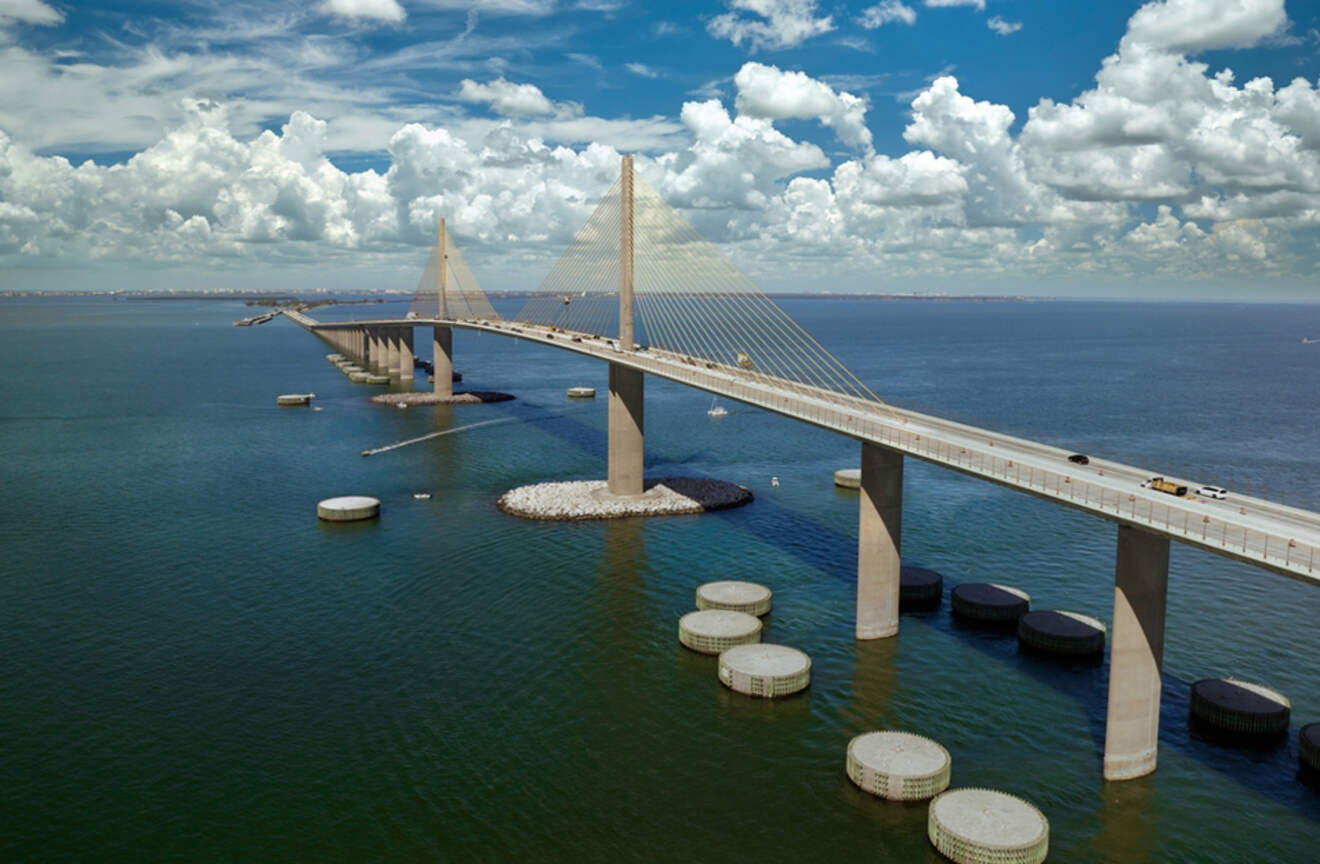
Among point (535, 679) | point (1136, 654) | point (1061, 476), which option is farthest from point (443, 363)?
point (1136, 654)

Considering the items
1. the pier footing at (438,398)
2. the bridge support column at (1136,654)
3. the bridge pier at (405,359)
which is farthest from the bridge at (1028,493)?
the bridge pier at (405,359)

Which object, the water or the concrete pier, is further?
the concrete pier

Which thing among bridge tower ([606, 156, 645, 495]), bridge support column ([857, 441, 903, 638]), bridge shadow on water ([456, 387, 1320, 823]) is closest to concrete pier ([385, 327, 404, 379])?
bridge tower ([606, 156, 645, 495])

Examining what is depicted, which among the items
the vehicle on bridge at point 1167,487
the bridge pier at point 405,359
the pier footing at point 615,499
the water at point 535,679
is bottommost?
the water at point 535,679

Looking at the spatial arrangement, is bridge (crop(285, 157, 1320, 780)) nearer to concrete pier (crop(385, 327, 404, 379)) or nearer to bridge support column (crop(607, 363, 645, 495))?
bridge support column (crop(607, 363, 645, 495))

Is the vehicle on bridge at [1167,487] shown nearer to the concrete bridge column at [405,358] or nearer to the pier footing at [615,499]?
the pier footing at [615,499]

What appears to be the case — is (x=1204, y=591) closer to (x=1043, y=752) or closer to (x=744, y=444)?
(x=1043, y=752)
